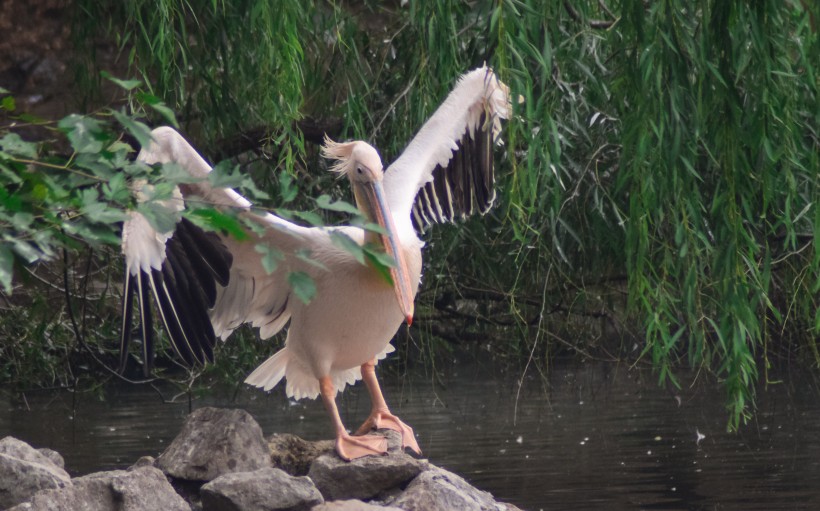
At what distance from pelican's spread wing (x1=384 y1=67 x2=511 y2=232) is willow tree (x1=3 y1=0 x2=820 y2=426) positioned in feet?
0.42

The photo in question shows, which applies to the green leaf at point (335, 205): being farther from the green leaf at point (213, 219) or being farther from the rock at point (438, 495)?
the rock at point (438, 495)

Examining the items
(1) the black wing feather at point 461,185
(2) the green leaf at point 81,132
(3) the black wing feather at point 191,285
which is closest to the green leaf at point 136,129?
(2) the green leaf at point 81,132

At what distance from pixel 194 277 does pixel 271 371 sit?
51cm

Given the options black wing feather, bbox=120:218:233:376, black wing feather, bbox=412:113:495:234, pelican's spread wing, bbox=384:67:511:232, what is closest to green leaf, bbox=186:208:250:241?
black wing feather, bbox=120:218:233:376

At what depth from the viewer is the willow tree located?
313 cm

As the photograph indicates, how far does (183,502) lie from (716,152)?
66.1 inches

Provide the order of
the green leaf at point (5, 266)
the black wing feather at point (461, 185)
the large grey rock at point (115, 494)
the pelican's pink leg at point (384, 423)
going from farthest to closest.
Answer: the black wing feather at point (461, 185) → the pelican's pink leg at point (384, 423) → the large grey rock at point (115, 494) → the green leaf at point (5, 266)

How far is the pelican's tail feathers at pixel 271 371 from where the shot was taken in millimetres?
4133

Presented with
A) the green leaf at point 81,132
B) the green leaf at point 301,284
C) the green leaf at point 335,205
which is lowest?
the green leaf at point 301,284

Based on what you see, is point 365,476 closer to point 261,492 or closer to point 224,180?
point 261,492

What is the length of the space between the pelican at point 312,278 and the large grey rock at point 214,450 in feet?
0.78

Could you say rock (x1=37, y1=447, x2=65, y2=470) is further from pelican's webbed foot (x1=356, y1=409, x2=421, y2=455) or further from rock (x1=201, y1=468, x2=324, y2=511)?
pelican's webbed foot (x1=356, y1=409, x2=421, y2=455)

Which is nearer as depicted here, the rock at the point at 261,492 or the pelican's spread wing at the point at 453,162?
the rock at the point at 261,492

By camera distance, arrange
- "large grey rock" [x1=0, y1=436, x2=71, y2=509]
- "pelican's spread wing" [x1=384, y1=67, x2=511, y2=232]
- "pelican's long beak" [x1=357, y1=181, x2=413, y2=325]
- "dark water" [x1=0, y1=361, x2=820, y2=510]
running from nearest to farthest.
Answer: "large grey rock" [x1=0, y1=436, x2=71, y2=509], "pelican's long beak" [x1=357, y1=181, x2=413, y2=325], "pelican's spread wing" [x1=384, y1=67, x2=511, y2=232], "dark water" [x1=0, y1=361, x2=820, y2=510]
